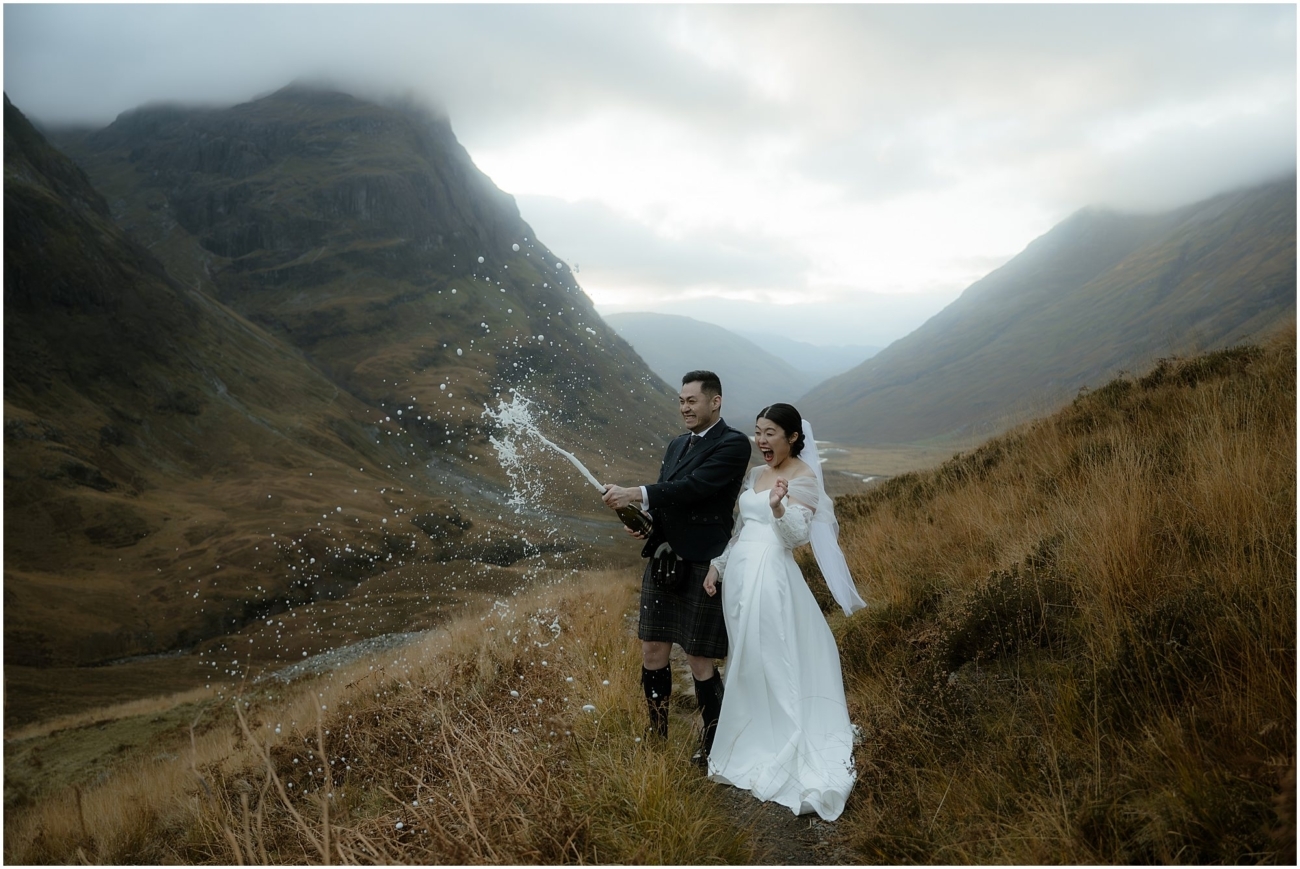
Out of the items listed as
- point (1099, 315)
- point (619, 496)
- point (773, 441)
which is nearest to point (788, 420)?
point (773, 441)

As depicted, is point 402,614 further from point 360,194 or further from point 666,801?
point 360,194

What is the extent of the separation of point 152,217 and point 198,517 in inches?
3204

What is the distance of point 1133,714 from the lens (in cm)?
278

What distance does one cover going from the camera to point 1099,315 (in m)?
148

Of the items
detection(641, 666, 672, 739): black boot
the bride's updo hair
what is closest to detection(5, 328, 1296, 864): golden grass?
detection(641, 666, 672, 739): black boot

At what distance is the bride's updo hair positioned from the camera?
4254 mm

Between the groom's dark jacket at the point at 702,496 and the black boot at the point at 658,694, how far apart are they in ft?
2.38

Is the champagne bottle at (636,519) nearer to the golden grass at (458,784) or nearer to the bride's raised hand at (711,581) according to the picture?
the bride's raised hand at (711,581)

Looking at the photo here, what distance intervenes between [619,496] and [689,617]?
900 millimetres

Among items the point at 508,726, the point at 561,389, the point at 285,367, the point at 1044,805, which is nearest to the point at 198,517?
the point at 285,367

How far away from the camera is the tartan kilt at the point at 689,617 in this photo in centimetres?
407

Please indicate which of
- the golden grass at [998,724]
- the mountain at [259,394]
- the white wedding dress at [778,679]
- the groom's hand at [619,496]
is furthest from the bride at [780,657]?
the mountain at [259,394]

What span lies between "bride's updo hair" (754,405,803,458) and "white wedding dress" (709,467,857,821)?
29 centimetres

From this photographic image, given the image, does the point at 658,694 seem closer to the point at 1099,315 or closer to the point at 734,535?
the point at 734,535
